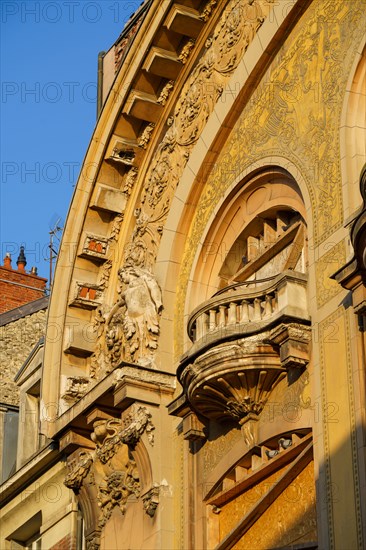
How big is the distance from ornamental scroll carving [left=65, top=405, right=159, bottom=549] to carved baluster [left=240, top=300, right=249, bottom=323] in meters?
2.87

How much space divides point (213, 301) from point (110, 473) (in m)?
3.75

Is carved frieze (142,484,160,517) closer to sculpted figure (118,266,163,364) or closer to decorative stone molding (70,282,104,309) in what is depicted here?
sculpted figure (118,266,163,364)

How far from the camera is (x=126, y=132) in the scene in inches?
947

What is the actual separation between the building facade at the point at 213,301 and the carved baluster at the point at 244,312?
48 mm

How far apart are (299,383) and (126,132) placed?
24.0ft

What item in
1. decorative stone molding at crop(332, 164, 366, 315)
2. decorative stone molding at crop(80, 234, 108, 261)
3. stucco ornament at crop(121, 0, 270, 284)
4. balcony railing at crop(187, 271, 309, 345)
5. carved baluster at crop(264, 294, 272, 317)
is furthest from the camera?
decorative stone molding at crop(80, 234, 108, 261)

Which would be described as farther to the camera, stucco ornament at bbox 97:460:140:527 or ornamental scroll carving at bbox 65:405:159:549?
stucco ornament at bbox 97:460:140:527

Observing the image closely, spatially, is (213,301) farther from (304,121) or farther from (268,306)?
(304,121)

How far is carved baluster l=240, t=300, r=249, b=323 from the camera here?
1900 cm

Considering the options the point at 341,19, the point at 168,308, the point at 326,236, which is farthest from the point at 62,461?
the point at 341,19

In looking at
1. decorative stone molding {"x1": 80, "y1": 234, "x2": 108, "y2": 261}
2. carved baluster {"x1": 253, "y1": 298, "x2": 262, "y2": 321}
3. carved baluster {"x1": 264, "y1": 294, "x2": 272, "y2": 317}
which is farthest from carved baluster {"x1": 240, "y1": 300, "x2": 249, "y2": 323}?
decorative stone molding {"x1": 80, "y1": 234, "x2": 108, "y2": 261}

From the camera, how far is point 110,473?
21.6 meters

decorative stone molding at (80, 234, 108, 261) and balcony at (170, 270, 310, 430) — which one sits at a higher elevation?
decorative stone molding at (80, 234, 108, 261)

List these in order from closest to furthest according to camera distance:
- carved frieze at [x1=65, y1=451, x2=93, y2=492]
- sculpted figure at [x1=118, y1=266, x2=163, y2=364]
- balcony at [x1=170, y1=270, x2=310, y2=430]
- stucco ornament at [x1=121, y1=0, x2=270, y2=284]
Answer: balcony at [x1=170, y1=270, x2=310, y2=430] < sculpted figure at [x1=118, y1=266, x2=163, y2=364] < stucco ornament at [x1=121, y1=0, x2=270, y2=284] < carved frieze at [x1=65, y1=451, x2=93, y2=492]
